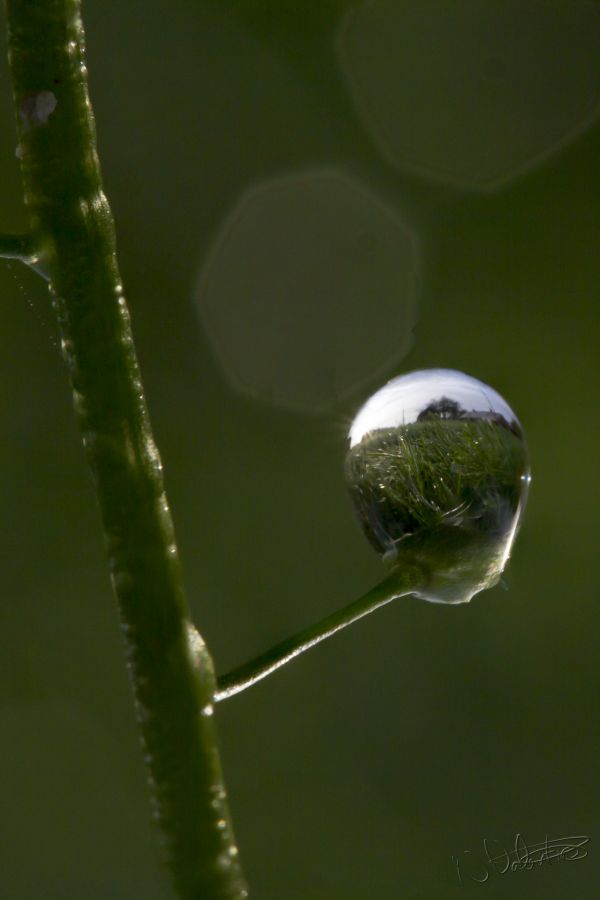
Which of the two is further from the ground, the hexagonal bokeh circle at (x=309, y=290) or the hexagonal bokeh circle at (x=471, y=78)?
the hexagonal bokeh circle at (x=471, y=78)

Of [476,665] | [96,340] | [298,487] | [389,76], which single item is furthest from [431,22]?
[96,340]

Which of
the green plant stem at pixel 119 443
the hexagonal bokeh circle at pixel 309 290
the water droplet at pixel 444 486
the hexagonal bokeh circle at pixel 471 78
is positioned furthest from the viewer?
the hexagonal bokeh circle at pixel 471 78

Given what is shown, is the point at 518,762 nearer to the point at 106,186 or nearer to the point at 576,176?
the point at 576,176

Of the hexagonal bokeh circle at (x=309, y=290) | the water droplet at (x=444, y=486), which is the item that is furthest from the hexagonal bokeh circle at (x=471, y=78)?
the water droplet at (x=444, y=486)

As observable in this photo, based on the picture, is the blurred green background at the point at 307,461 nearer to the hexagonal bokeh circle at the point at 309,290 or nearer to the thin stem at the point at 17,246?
the hexagonal bokeh circle at the point at 309,290

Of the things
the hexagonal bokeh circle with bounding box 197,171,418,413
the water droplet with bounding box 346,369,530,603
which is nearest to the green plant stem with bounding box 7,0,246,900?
the water droplet with bounding box 346,369,530,603

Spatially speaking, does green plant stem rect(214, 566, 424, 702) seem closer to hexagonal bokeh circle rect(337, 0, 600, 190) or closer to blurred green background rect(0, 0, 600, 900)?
blurred green background rect(0, 0, 600, 900)
